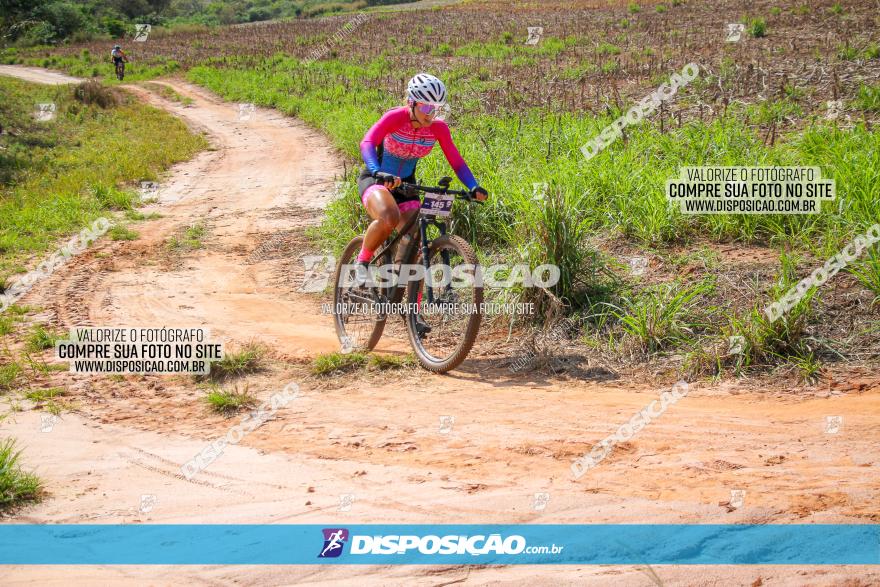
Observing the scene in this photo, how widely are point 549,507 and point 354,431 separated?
1.65 metres

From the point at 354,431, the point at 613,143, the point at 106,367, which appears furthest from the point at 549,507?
the point at 613,143

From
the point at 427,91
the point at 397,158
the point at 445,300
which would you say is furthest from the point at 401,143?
the point at 445,300

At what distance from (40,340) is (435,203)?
157 inches

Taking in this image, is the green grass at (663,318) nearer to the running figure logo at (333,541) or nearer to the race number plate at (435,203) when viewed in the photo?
the race number plate at (435,203)

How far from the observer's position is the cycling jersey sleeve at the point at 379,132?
6371 mm

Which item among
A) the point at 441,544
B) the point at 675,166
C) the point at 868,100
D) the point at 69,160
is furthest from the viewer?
the point at 69,160

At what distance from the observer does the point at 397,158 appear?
6578 mm

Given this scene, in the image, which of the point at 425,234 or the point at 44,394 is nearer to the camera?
the point at 44,394

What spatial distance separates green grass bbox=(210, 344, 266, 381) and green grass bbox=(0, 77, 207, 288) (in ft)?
14.4

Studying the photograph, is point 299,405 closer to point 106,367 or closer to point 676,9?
point 106,367

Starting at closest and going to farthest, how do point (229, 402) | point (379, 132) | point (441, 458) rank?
point (441, 458) < point (229, 402) < point (379, 132)

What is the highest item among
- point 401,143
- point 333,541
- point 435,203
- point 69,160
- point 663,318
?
point 69,160

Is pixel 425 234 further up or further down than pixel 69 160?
further down

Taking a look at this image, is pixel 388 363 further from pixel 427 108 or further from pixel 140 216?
pixel 140 216
